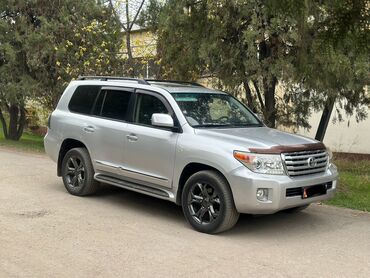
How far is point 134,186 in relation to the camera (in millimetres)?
7352

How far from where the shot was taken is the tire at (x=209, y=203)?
6152 mm

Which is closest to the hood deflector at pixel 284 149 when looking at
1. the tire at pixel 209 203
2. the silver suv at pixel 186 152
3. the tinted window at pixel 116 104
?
the silver suv at pixel 186 152

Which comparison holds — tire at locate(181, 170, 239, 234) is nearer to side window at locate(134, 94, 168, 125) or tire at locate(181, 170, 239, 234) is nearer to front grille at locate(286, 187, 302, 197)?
front grille at locate(286, 187, 302, 197)

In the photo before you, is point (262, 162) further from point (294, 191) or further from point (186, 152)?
point (186, 152)

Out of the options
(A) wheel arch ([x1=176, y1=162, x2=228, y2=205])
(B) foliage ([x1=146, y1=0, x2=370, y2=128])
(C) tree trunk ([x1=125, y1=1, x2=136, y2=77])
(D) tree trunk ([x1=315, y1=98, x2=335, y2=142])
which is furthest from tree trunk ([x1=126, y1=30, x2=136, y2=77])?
(A) wheel arch ([x1=176, y1=162, x2=228, y2=205])

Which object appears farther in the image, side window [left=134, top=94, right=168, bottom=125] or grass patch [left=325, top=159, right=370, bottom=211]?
grass patch [left=325, top=159, right=370, bottom=211]

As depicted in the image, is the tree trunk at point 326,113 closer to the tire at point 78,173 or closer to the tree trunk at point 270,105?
the tree trunk at point 270,105

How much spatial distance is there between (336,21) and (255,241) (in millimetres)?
2983

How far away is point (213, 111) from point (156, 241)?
221 centimetres

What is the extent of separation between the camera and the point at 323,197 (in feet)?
21.6

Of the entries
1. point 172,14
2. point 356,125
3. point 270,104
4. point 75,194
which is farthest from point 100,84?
point 356,125

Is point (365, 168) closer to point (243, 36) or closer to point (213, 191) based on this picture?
point (243, 36)

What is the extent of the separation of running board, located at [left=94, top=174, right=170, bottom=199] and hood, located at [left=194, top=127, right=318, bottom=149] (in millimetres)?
963

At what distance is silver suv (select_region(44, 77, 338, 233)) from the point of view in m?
6.08
